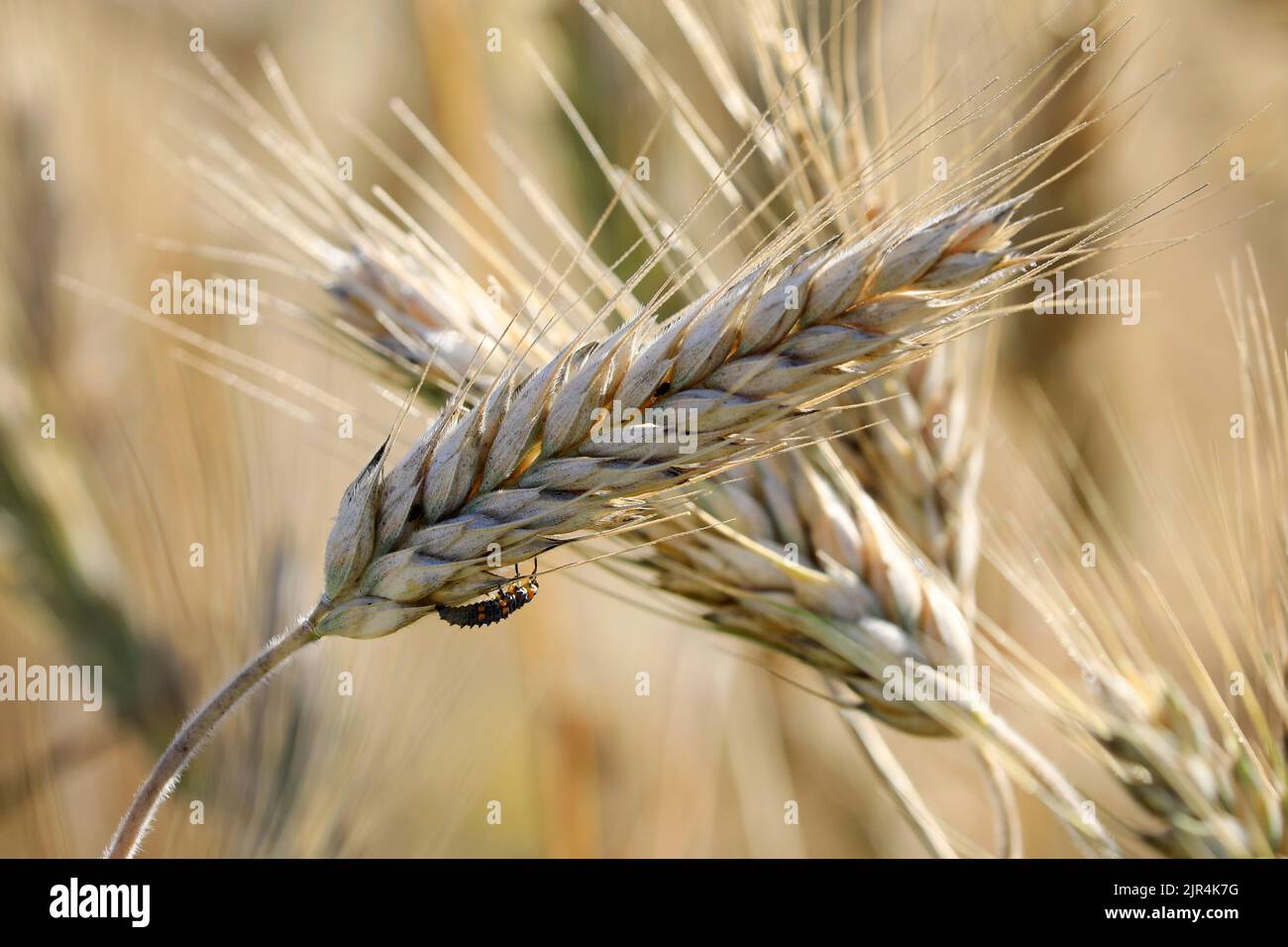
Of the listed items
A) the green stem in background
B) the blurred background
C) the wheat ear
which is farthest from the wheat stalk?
the blurred background

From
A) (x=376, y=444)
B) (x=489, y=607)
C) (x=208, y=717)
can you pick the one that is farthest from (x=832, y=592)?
(x=376, y=444)

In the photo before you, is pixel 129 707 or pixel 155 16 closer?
pixel 129 707

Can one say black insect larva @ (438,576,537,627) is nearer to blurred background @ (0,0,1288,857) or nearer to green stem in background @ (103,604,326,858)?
green stem in background @ (103,604,326,858)

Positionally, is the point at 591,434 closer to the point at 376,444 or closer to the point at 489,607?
the point at 489,607

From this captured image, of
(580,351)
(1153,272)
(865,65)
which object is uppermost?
(865,65)

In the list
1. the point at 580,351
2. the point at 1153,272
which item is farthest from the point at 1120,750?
the point at 1153,272

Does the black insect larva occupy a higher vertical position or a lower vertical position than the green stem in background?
higher

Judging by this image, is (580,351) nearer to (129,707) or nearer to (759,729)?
(129,707)
